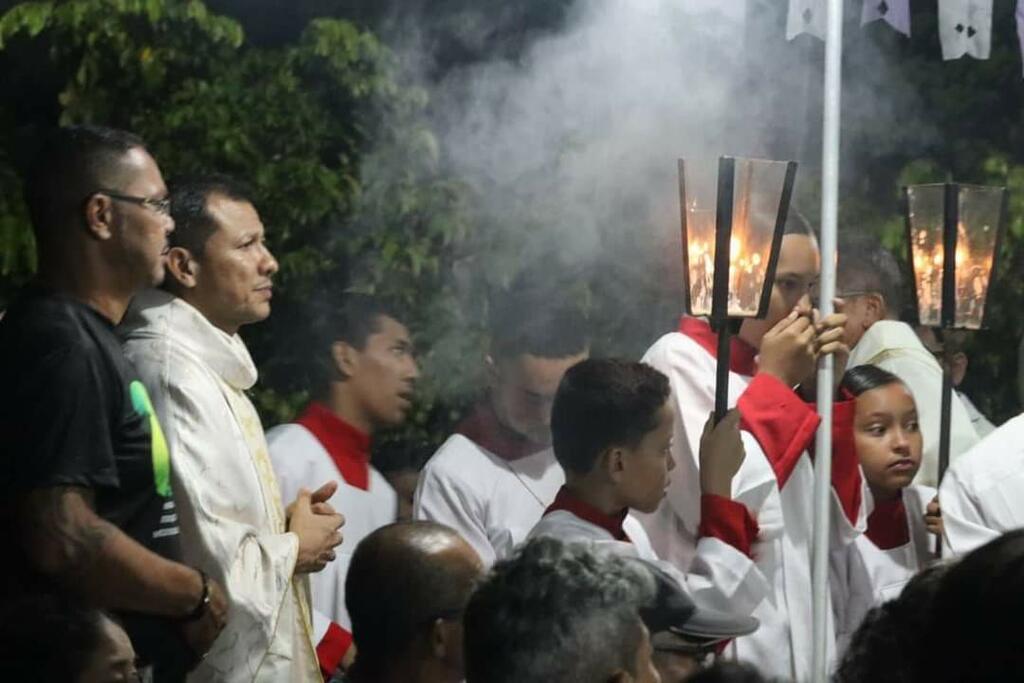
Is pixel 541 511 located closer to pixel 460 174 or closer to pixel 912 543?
pixel 912 543

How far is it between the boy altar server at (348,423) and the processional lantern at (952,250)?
155 centimetres

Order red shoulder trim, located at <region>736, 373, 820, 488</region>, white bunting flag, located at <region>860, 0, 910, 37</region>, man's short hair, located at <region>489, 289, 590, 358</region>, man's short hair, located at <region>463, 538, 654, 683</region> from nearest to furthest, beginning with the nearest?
1. man's short hair, located at <region>463, 538, 654, 683</region>
2. red shoulder trim, located at <region>736, 373, 820, 488</region>
3. man's short hair, located at <region>489, 289, 590, 358</region>
4. white bunting flag, located at <region>860, 0, 910, 37</region>

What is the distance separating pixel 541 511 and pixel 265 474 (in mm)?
1184

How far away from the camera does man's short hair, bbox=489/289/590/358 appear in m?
5.23

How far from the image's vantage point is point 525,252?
7.40 metres

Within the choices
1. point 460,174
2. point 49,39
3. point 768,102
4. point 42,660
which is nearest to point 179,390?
point 42,660

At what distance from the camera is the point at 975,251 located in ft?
16.4

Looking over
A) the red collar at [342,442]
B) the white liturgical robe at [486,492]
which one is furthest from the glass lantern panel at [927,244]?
the red collar at [342,442]

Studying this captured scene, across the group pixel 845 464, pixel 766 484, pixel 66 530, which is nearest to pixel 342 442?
pixel 766 484

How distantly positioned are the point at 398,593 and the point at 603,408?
0.90 m

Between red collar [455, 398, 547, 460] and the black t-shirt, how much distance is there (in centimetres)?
155

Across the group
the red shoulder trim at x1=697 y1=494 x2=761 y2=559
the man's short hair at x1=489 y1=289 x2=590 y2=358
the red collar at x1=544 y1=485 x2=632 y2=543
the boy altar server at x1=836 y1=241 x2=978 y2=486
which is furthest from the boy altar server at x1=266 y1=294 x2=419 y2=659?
the boy altar server at x1=836 y1=241 x2=978 y2=486

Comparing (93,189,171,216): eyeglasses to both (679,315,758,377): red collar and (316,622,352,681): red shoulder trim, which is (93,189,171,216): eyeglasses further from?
(679,315,758,377): red collar

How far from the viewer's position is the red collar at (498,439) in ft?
16.8
